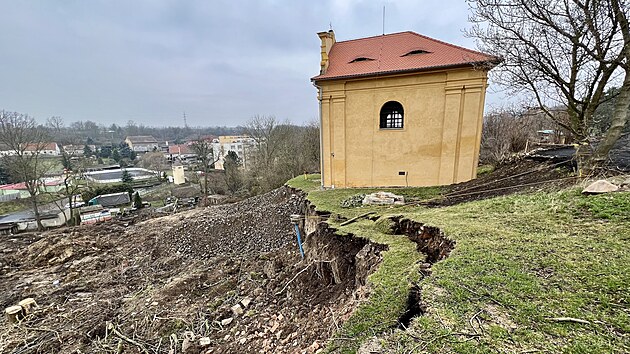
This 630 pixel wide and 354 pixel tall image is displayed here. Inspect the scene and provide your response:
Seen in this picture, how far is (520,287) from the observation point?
2668 millimetres

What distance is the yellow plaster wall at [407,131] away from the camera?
33.2ft

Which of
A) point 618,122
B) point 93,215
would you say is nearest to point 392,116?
point 618,122

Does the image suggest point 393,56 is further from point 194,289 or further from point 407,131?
point 194,289

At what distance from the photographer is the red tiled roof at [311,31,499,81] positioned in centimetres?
991

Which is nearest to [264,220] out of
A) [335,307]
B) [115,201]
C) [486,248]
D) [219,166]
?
[335,307]

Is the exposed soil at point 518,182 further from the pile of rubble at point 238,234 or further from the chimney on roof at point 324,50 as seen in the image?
the chimney on roof at point 324,50

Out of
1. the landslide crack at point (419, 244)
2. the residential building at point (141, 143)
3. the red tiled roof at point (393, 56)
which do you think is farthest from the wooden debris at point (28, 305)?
the residential building at point (141, 143)

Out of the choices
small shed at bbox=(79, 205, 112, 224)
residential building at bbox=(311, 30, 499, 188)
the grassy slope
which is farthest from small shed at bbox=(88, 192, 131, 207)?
the grassy slope

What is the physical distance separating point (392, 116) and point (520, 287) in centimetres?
938

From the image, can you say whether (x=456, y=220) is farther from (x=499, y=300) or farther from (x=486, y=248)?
(x=499, y=300)

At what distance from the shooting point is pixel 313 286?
585 cm

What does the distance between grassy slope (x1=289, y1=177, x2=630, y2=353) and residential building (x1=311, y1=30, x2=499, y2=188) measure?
6.29m

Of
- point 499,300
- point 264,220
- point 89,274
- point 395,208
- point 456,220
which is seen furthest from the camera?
point 264,220

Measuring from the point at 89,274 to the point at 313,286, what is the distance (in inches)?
379
